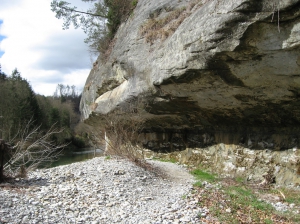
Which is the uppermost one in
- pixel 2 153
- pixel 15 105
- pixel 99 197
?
pixel 15 105

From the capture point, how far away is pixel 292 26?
4.88 meters

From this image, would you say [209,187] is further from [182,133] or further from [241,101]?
[182,133]

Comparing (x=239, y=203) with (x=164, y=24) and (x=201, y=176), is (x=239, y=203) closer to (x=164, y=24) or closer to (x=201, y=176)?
(x=201, y=176)

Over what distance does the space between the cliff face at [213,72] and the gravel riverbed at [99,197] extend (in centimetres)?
215

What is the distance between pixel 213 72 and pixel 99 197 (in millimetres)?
3489

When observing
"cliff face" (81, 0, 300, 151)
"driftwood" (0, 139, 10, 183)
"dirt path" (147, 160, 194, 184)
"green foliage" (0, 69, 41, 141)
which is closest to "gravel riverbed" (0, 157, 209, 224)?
"dirt path" (147, 160, 194, 184)

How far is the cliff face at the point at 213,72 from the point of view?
17.0 feet

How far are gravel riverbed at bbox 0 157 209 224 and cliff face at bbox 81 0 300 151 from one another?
2149 mm

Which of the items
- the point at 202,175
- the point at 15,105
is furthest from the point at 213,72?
the point at 15,105

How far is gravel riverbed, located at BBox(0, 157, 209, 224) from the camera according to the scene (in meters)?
4.86

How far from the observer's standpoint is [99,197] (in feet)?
19.1

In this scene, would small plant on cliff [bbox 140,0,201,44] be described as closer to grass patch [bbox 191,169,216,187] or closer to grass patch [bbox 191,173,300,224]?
grass patch [bbox 191,169,216,187]

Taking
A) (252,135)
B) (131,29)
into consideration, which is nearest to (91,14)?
(131,29)

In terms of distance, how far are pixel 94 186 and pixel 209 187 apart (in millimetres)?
2692
